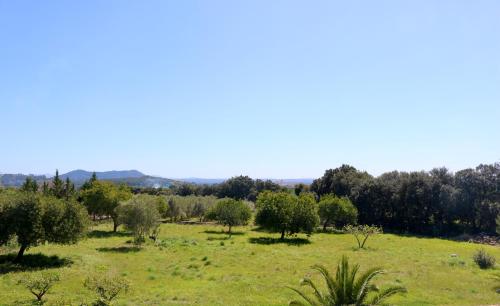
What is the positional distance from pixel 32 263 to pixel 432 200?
74505mm

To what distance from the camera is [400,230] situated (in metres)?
86.0

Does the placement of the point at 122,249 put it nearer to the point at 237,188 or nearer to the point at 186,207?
the point at 186,207

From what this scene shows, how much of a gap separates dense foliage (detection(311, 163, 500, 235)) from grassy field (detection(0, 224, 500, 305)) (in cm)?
2263

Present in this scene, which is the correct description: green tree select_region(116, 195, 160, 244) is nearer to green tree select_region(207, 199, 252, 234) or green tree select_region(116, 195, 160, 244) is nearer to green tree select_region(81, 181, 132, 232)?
green tree select_region(81, 181, 132, 232)

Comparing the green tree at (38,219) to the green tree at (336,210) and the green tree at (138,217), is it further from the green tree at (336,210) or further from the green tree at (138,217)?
the green tree at (336,210)

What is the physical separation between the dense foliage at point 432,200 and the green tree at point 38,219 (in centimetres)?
6826

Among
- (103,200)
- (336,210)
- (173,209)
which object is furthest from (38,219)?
(173,209)

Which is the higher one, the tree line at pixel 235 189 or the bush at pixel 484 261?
the tree line at pixel 235 189

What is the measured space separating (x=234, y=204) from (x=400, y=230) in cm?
4017

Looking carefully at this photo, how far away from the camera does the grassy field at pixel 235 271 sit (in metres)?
25.2

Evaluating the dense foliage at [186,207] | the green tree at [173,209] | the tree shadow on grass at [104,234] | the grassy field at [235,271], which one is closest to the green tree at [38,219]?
the grassy field at [235,271]

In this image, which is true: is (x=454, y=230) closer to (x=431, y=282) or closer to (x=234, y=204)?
(x=234, y=204)

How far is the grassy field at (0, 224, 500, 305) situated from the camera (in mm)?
25250

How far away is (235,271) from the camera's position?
34.7 metres
